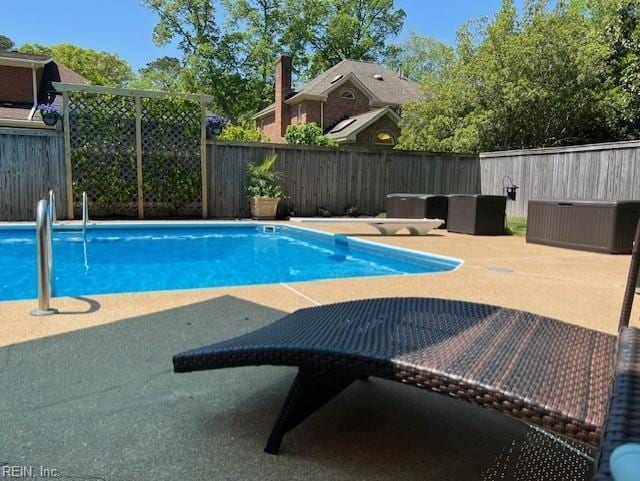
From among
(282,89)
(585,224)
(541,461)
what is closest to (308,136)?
(282,89)

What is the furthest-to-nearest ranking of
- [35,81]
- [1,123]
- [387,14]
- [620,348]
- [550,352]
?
[387,14] → [35,81] → [1,123] → [550,352] → [620,348]

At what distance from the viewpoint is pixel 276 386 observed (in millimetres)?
2234

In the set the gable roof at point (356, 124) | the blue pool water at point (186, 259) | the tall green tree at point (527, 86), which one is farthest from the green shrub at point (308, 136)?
the blue pool water at point (186, 259)

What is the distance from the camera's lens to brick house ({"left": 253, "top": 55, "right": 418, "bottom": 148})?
68.6 ft

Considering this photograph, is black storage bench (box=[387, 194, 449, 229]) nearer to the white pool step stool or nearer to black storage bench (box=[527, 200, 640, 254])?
the white pool step stool

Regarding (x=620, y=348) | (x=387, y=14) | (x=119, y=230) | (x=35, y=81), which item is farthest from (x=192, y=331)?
(x=387, y=14)

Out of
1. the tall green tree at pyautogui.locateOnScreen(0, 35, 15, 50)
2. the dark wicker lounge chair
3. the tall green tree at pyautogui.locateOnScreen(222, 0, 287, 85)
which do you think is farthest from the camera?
the tall green tree at pyautogui.locateOnScreen(0, 35, 15, 50)

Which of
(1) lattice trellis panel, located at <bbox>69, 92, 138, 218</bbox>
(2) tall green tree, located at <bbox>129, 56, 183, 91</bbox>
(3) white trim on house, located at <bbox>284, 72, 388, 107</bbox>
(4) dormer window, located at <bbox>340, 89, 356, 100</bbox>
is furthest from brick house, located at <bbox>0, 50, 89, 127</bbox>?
(2) tall green tree, located at <bbox>129, 56, 183, 91</bbox>

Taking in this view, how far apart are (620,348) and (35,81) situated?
18187 mm

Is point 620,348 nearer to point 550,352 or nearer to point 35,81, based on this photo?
point 550,352

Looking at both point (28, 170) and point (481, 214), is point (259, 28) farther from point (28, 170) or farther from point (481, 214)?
point (481, 214)

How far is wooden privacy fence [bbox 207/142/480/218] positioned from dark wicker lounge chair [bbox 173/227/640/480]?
9866 millimetres

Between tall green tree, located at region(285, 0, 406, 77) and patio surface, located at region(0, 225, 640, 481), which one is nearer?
patio surface, located at region(0, 225, 640, 481)

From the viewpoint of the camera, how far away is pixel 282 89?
2267cm
